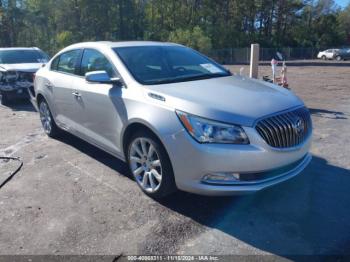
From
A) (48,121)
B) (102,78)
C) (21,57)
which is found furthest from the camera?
(21,57)

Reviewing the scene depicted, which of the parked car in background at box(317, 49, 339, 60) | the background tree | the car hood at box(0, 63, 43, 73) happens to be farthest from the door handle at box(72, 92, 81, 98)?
the parked car in background at box(317, 49, 339, 60)

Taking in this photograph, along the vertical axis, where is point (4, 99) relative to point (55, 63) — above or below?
below

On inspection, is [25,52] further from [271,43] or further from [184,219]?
[271,43]

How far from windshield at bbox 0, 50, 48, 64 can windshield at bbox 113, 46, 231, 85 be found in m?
7.41

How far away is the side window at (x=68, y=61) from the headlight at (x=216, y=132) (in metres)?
2.72

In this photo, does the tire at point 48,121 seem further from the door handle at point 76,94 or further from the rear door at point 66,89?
the door handle at point 76,94

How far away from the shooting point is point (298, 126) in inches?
149

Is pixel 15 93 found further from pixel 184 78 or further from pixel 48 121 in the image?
pixel 184 78

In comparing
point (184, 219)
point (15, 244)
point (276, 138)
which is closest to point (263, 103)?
point (276, 138)

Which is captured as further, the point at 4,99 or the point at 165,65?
the point at 4,99

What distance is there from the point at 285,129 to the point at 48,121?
4456 mm

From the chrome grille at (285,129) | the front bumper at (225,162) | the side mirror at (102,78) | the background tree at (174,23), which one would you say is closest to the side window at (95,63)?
the side mirror at (102,78)

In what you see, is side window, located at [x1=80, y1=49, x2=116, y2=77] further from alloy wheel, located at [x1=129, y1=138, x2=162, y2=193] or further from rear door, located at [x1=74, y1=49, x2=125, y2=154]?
alloy wheel, located at [x1=129, y1=138, x2=162, y2=193]

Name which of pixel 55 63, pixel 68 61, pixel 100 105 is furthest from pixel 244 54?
pixel 100 105
